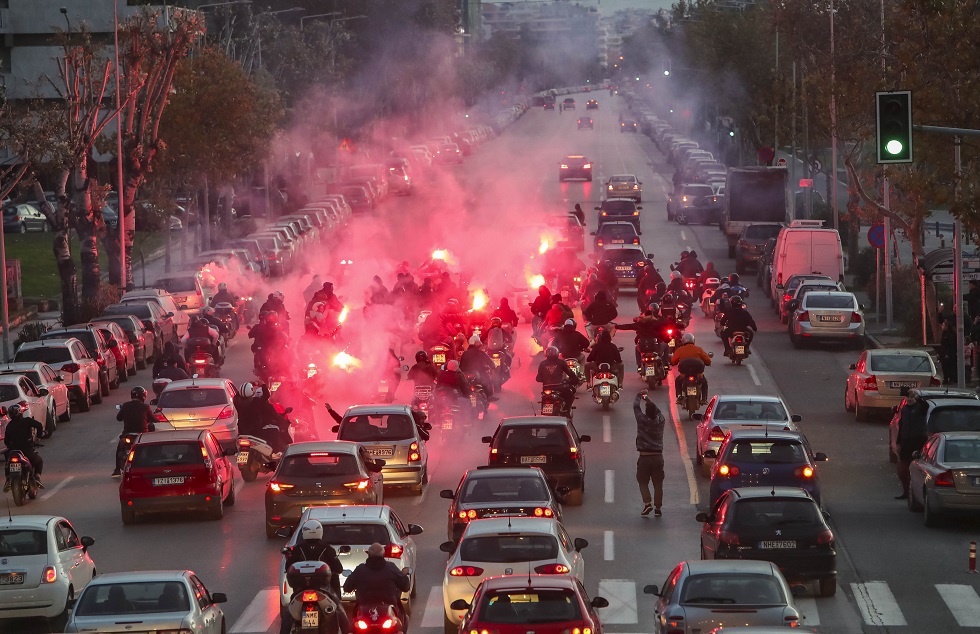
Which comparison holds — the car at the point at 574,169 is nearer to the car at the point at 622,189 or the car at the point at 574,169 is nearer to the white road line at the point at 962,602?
the car at the point at 622,189

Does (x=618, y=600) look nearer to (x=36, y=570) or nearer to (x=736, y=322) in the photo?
(x=36, y=570)

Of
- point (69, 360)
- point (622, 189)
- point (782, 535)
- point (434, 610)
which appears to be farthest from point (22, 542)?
point (622, 189)

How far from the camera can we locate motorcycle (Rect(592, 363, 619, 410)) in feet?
113

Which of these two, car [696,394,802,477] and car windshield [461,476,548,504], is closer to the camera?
car windshield [461,476,548,504]

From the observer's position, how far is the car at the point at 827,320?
4353cm

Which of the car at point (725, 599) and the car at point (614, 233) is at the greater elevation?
the car at point (614, 233)

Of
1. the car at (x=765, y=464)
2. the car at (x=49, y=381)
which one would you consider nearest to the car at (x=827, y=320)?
the car at (x=49, y=381)

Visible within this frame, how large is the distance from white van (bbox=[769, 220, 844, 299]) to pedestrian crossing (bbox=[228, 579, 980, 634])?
2947 cm

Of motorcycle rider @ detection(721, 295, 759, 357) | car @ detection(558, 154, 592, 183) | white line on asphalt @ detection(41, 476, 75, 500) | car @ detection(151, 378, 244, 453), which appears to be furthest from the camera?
car @ detection(558, 154, 592, 183)

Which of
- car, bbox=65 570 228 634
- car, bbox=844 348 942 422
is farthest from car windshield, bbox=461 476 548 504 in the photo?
car, bbox=844 348 942 422

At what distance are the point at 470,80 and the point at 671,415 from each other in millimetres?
96166

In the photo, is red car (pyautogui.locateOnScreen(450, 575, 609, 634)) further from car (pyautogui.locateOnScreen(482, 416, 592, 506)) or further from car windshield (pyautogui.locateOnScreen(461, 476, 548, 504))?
car (pyautogui.locateOnScreen(482, 416, 592, 506))

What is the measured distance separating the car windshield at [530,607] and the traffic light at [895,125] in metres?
10.2

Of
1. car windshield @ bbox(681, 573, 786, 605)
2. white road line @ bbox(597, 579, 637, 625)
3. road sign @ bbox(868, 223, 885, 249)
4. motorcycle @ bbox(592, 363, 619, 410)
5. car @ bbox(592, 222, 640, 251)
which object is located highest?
road sign @ bbox(868, 223, 885, 249)
